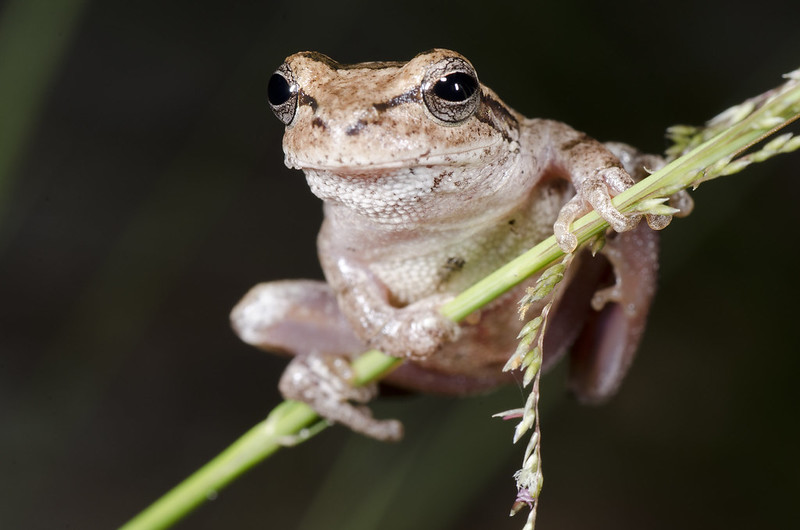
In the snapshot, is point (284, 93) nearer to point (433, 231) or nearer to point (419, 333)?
point (433, 231)

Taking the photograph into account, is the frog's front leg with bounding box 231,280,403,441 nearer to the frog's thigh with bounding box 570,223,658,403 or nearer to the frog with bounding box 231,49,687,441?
the frog with bounding box 231,49,687,441

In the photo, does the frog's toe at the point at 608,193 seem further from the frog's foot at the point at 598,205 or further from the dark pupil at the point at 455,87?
the dark pupil at the point at 455,87

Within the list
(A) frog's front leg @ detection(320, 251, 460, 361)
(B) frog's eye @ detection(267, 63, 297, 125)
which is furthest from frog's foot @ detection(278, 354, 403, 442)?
(B) frog's eye @ detection(267, 63, 297, 125)

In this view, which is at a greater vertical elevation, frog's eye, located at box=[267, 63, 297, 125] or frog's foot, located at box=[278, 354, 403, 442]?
frog's eye, located at box=[267, 63, 297, 125]

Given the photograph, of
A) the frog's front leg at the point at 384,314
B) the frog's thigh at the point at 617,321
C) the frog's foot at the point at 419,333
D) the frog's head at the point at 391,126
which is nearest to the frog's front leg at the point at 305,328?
the frog's front leg at the point at 384,314

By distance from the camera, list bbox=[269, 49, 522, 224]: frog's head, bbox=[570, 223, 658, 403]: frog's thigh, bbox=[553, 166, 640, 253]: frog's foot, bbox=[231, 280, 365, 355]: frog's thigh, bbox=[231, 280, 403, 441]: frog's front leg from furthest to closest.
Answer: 1. bbox=[231, 280, 365, 355]: frog's thigh
2. bbox=[231, 280, 403, 441]: frog's front leg
3. bbox=[570, 223, 658, 403]: frog's thigh
4. bbox=[269, 49, 522, 224]: frog's head
5. bbox=[553, 166, 640, 253]: frog's foot

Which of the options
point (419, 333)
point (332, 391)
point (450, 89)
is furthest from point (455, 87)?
point (332, 391)

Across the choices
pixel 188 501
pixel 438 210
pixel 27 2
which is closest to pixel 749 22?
pixel 438 210

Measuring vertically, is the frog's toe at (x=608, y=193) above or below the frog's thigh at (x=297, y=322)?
above
